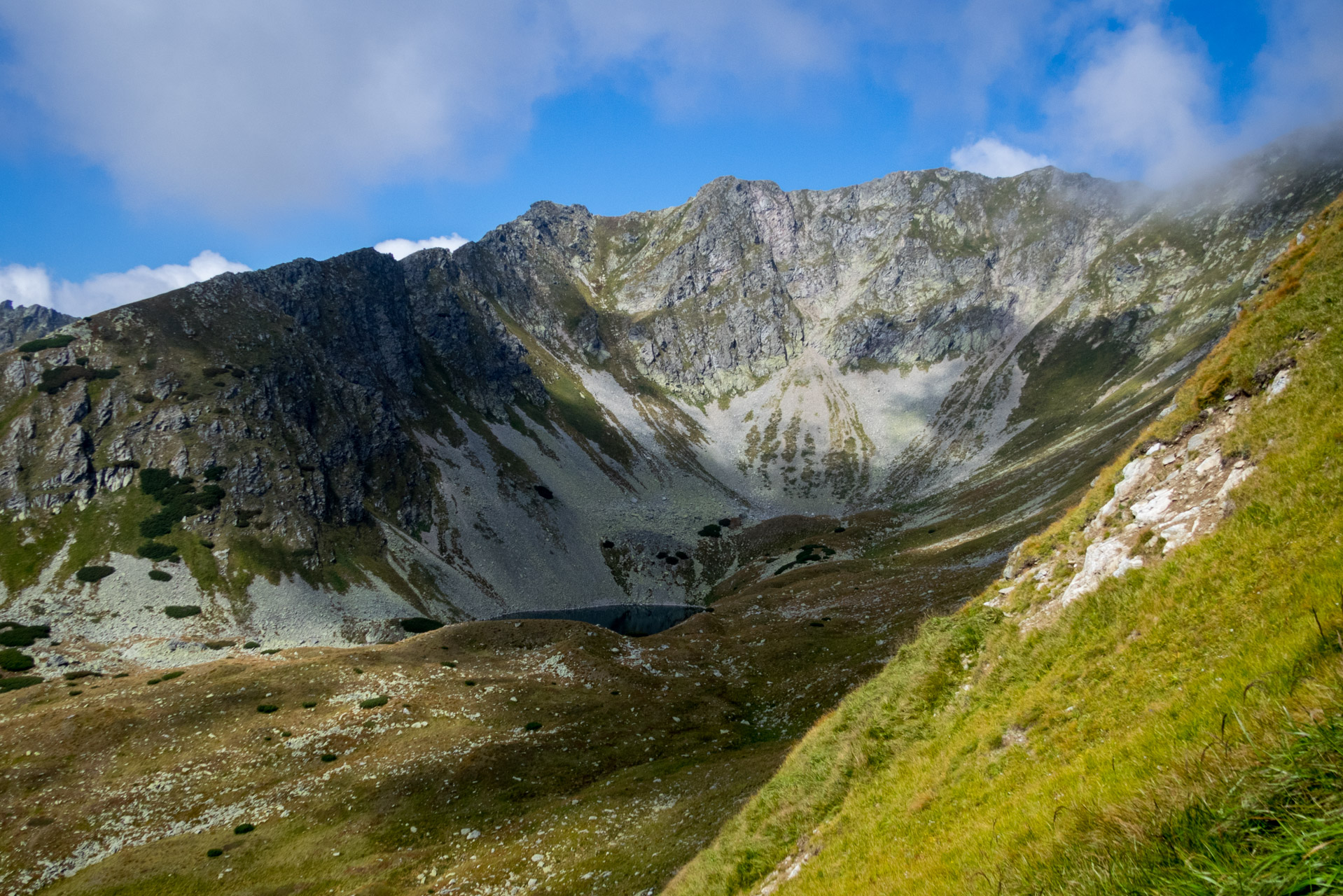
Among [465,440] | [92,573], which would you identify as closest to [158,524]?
[92,573]

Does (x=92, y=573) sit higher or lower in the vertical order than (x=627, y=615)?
higher

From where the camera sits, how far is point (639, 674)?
43.3 m

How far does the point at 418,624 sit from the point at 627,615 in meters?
34.4

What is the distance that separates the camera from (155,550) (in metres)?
78.6

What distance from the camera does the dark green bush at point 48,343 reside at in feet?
306

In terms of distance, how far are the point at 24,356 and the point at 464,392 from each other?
78.5 m

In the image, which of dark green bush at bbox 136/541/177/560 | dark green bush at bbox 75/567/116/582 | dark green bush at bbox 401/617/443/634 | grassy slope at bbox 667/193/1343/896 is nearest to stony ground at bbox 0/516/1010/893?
grassy slope at bbox 667/193/1343/896

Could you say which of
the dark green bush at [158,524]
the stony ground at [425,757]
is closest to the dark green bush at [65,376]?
the dark green bush at [158,524]

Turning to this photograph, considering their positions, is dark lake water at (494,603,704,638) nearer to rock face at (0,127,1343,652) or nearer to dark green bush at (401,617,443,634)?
rock face at (0,127,1343,652)

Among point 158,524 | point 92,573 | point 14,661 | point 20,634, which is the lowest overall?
point 14,661

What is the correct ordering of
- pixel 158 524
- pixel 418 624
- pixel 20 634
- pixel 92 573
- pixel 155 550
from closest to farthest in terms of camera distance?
pixel 20 634
pixel 92 573
pixel 155 550
pixel 158 524
pixel 418 624

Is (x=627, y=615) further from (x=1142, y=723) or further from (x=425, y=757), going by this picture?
(x=1142, y=723)

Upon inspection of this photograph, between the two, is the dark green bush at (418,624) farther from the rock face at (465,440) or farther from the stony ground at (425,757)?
the stony ground at (425,757)

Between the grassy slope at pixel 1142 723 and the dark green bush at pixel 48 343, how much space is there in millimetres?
129429
